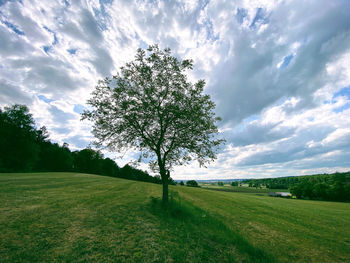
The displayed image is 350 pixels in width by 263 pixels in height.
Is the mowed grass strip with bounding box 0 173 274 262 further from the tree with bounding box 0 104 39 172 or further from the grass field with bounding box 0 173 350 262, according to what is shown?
the tree with bounding box 0 104 39 172

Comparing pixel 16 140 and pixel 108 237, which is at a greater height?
pixel 16 140

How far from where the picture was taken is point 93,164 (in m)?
99.8

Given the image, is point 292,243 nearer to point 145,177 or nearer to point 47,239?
point 47,239

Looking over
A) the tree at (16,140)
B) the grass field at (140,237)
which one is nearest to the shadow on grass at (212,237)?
the grass field at (140,237)

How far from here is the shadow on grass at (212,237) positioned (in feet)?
27.7

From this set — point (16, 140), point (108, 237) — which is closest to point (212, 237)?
point (108, 237)

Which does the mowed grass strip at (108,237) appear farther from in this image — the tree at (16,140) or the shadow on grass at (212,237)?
the tree at (16,140)

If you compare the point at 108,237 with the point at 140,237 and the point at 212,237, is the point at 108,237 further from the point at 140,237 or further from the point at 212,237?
the point at 212,237

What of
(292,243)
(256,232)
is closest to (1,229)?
(256,232)

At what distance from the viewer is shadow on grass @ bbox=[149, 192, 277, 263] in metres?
8.45

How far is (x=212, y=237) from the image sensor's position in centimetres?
1042

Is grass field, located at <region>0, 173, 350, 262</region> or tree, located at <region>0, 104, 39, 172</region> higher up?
tree, located at <region>0, 104, 39, 172</region>

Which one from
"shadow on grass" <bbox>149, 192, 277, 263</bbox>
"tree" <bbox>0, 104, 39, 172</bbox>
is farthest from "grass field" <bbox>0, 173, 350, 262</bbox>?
"tree" <bbox>0, 104, 39, 172</bbox>

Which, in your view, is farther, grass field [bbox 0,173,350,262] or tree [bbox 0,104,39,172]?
tree [bbox 0,104,39,172]
